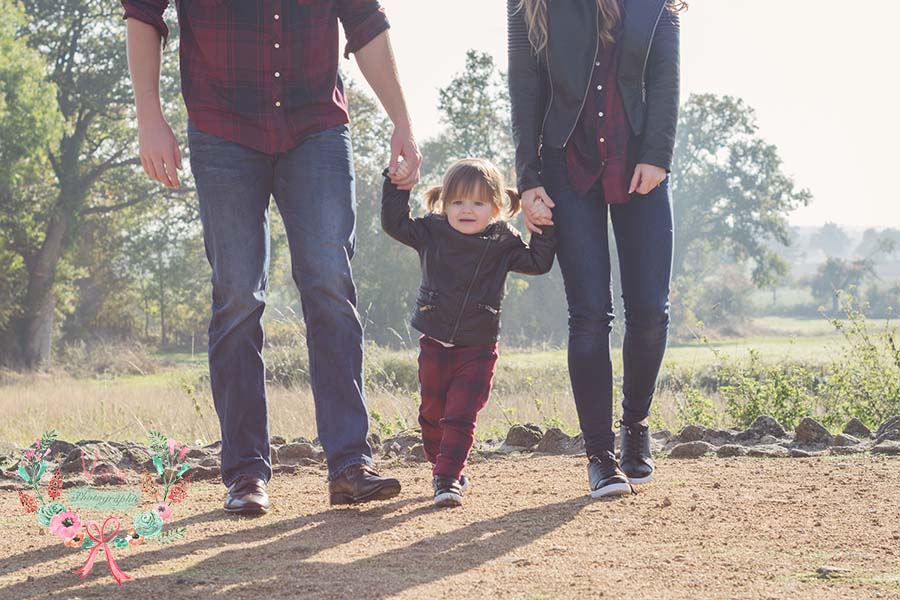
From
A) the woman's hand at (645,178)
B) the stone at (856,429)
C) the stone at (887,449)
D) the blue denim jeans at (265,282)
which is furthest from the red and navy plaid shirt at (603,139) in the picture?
the stone at (856,429)

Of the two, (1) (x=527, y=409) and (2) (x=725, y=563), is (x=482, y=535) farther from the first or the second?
(1) (x=527, y=409)

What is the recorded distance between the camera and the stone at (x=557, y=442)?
5844 mm

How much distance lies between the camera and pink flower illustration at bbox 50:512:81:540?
2.89 meters

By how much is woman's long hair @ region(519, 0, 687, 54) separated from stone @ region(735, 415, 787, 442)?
2.54 meters

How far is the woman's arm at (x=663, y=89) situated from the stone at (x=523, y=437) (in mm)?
2143

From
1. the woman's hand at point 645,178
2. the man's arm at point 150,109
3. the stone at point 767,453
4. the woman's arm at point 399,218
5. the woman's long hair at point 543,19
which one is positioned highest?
the woman's long hair at point 543,19

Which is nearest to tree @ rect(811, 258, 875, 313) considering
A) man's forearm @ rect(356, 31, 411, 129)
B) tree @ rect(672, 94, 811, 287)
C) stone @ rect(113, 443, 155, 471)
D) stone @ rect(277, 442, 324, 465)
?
tree @ rect(672, 94, 811, 287)

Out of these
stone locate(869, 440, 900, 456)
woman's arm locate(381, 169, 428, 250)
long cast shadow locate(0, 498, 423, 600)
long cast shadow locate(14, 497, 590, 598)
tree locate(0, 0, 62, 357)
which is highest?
tree locate(0, 0, 62, 357)

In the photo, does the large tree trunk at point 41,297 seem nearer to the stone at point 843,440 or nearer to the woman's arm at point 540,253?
the stone at point 843,440

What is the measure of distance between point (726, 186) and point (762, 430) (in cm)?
5790

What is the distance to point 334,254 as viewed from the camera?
3.85 m

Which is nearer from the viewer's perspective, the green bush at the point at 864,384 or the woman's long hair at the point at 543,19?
the woman's long hair at the point at 543,19

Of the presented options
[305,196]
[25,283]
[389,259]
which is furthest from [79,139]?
[305,196]

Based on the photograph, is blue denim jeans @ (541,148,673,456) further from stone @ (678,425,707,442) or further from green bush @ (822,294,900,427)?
green bush @ (822,294,900,427)
